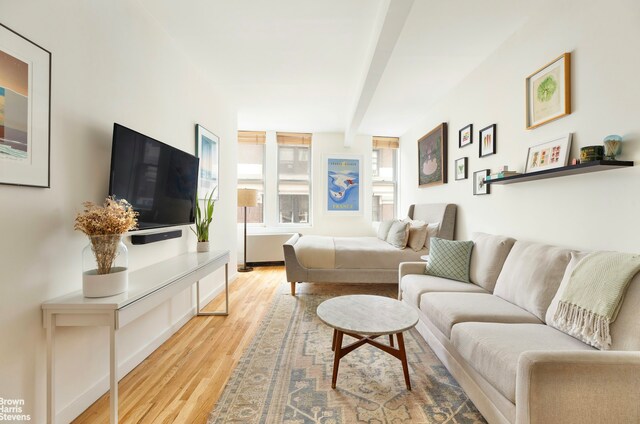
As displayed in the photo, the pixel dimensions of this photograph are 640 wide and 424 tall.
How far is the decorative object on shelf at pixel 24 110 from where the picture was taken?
3.69 ft

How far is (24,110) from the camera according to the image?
1.21m

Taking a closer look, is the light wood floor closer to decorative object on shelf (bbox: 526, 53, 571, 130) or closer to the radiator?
the radiator

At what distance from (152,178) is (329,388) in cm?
184

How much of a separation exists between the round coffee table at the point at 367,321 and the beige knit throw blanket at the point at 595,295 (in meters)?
0.77

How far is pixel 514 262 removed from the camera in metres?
2.00

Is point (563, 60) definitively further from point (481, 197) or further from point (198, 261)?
point (198, 261)

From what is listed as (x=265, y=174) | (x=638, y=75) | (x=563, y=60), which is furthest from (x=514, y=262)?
(x=265, y=174)

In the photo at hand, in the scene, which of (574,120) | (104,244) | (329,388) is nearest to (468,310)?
(329,388)

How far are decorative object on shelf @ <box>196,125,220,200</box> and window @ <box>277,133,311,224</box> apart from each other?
2.15 meters

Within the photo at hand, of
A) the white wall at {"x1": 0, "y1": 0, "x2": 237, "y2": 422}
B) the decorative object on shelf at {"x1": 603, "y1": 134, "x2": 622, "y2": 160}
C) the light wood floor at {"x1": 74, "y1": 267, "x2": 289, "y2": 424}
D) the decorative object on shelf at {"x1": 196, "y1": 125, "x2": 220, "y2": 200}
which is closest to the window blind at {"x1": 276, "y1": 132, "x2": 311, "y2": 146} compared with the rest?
the decorative object on shelf at {"x1": 196, "y1": 125, "x2": 220, "y2": 200}

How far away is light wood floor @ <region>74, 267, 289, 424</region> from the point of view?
150cm

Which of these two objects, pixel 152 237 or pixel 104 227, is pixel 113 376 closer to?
pixel 104 227

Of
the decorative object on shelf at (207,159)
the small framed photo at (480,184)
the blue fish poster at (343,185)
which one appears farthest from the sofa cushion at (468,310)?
the blue fish poster at (343,185)

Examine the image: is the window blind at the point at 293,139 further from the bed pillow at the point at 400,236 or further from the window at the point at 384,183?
the bed pillow at the point at 400,236
